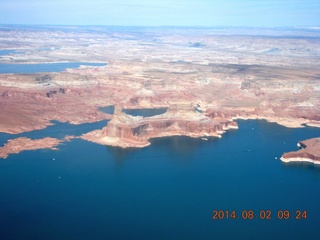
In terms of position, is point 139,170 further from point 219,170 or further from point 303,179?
point 303,179

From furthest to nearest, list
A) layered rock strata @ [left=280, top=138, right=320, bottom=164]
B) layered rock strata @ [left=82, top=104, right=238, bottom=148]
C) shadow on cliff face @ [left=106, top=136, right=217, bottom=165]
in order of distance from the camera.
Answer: layered rock strata @ [left=82, top=104, right=238, bottom=148] < shadow on cliff face @ [left=106, top=136, right=217, bottom=165] < layered rock strata @ [left=280, top=138, right=320, bottom=164]

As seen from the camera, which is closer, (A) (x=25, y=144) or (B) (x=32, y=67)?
(A) (x=25, y=144)

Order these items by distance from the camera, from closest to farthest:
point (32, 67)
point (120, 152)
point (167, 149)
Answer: point (120, 152) → point (167, 149) → point (32, 67)

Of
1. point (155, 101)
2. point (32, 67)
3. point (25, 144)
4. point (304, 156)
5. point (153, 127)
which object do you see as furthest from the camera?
point (32, 67)

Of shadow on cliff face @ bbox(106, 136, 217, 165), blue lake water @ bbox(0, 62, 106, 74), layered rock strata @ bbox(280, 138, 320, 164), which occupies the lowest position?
blue lake water @ bbox(0, 62, 106, 74)

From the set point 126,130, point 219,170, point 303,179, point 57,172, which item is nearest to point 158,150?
point 126,130

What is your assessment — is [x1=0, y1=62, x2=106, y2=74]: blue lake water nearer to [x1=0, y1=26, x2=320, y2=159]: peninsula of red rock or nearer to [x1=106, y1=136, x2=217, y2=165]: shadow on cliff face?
[x1=0, y1=26, x2=320, y2=159]: peninsula of red rock

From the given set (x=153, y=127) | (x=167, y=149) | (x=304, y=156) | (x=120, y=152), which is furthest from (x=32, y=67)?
(x=304, y=156)

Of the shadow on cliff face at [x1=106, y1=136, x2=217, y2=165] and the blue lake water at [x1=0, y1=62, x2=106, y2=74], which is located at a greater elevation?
the shadow on cliff face at [x1=106, y1=136, x2=217, y2=165]

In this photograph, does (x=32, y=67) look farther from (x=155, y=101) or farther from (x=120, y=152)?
(x=120, y=152)

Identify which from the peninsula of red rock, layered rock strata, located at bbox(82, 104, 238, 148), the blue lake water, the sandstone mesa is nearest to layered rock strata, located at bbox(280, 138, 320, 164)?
layered rock strata, located at bbox(82, 104, 238, 148)

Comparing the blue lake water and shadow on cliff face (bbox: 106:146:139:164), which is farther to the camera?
the blue lake water
